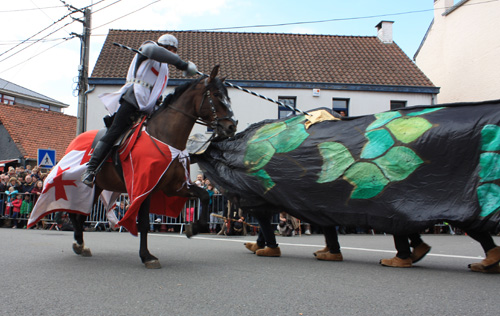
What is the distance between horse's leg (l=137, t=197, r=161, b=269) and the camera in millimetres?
5633

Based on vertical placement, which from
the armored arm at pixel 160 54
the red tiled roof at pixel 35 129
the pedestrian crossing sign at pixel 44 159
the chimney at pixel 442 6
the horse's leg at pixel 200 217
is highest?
the chimney at pixel 442 6

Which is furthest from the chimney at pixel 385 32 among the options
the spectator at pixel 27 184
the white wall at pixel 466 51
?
the spectator at pixel 27 184

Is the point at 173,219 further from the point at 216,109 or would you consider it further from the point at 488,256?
the point at 488,256

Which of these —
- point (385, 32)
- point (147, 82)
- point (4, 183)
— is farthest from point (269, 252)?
point (385, 32)

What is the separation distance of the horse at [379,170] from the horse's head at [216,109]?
3.81ft

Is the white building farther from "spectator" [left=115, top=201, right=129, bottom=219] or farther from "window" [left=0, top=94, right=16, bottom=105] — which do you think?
"window" [left=0, top=94, right=16, bottom=105]

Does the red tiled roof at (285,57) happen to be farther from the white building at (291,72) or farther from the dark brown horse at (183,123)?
the dark brown horse at (183,123)

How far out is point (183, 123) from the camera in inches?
240

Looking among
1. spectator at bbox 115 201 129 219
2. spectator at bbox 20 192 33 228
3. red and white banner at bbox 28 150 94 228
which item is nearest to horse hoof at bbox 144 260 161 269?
red and white banner at bbox 28 150 94 228

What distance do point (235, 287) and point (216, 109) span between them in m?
2.40

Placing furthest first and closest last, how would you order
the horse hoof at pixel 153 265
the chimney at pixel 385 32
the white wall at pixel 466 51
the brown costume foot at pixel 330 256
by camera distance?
the chimney at pixel 385 32, the white wall at pixel 466 51, the brown costume foot at pixel 330 256, the horse hoof at pixel 153 265

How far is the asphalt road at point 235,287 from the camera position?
3.71 meters

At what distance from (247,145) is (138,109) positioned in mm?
1797

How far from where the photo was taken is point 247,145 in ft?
23.6
